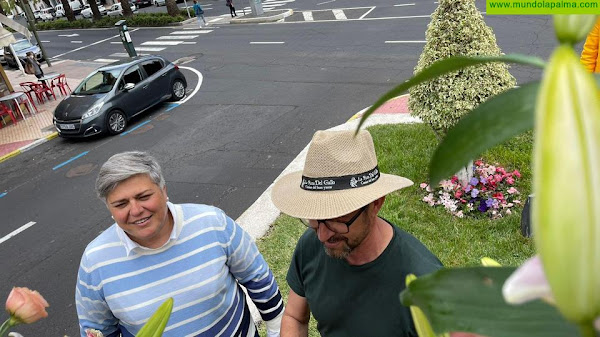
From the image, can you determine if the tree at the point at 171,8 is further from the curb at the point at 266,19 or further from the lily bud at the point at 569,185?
the lily bud at the point at 569,185

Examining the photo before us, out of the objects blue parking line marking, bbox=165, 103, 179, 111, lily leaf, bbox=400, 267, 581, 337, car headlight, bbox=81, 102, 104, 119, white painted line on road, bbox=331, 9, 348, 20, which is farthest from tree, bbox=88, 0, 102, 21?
lily leaf, bbox=400, 267, 581, 337

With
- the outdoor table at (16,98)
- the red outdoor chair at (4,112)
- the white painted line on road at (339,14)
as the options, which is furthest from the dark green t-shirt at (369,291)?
the white painted line on road at (339,14)

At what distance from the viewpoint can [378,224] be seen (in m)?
2.04

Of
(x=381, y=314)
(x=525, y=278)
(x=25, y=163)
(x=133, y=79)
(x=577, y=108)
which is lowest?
(x=25, y=163)

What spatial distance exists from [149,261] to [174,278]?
0.14m

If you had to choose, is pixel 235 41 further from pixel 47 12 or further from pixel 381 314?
pixel 47 12

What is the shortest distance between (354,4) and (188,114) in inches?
488

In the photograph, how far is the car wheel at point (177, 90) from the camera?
40.0 feet

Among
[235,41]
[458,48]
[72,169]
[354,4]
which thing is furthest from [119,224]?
[354,4]

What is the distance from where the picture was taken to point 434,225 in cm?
481

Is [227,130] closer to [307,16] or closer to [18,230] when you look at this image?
[18,230]

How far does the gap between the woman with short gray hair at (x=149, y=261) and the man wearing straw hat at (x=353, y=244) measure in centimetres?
48

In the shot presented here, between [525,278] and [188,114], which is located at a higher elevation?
[525,278]

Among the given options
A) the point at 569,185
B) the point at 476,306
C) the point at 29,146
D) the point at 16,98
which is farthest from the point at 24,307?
the point at 16,98
